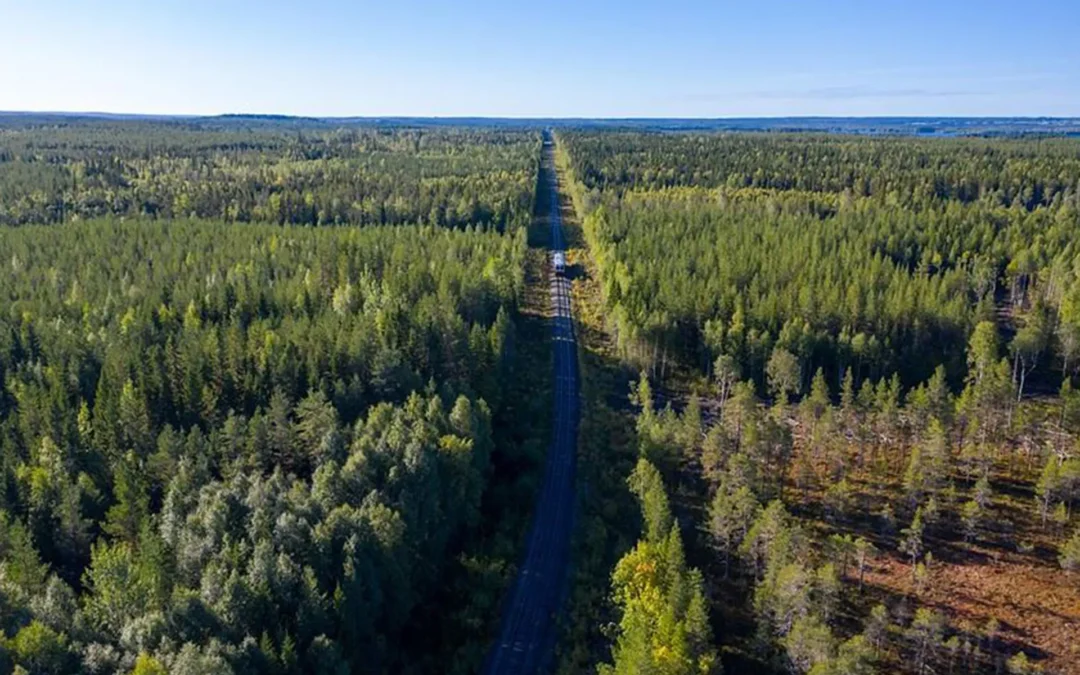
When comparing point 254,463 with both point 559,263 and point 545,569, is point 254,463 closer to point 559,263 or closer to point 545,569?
point 545,569

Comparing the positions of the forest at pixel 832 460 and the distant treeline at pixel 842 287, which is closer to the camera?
the forest at pixel 832 460

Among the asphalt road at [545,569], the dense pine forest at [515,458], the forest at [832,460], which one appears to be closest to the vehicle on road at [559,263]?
the forest at [832,460]

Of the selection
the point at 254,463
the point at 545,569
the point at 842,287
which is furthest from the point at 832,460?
the point at 254,463

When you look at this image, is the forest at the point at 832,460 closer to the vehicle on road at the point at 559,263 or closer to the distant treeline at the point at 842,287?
the distant treeline at the point at 842,287

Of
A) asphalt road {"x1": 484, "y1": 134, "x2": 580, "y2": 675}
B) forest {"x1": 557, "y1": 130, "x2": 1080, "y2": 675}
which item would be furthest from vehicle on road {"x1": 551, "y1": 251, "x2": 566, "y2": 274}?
asphalt road {"x1": 484, "y1": 134, "x2": 580, "y2": 675}

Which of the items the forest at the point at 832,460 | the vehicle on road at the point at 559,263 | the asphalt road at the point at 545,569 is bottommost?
the asphalt road at the point at 545,569

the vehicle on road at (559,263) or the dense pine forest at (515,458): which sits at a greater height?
the vehicle on road at (559,263)

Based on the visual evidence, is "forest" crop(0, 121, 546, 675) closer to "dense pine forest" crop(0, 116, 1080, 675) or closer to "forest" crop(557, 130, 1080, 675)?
"dense pine forest" crop(0, 116, 1080, 675)
